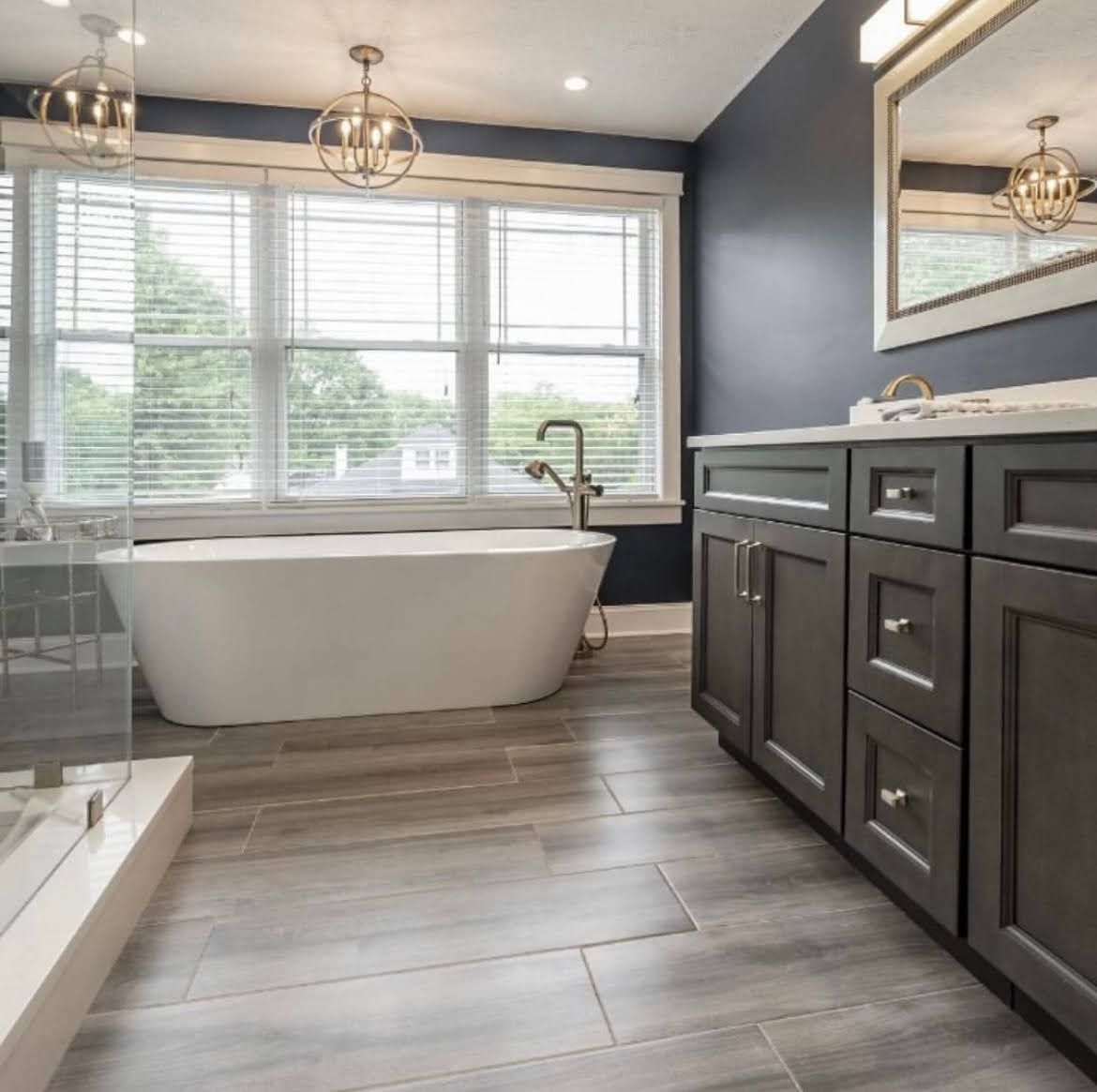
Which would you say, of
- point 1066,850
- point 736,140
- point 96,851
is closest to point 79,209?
point 96,851

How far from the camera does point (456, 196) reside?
11.9 feet

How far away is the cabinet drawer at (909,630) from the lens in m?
1.23

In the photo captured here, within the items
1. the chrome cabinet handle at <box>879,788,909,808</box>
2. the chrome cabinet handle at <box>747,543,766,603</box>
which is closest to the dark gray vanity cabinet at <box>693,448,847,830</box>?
the chrome cabinet handle at <box>747,543,766,603</box>

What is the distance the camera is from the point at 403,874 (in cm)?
165

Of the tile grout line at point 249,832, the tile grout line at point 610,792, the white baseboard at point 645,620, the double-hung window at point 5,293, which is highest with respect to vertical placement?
the double-hung window at point 5,293

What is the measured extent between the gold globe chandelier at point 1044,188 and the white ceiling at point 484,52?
3.42 feet

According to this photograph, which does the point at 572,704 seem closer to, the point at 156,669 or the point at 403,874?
the point at 403,874

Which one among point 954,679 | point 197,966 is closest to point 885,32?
point 954,679

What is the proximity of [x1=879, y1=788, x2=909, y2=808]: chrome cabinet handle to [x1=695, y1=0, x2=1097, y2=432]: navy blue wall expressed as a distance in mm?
1116

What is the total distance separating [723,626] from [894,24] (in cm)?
189

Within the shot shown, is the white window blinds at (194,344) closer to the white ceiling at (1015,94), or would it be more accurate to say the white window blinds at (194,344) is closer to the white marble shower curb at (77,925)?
the white marble shower curb at (77,925)

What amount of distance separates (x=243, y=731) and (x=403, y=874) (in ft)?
3.83

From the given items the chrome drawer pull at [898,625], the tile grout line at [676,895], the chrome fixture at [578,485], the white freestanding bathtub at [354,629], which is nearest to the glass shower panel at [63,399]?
the white freestanding bathtub at [354,629]

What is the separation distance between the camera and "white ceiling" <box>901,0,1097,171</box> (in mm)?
1793
